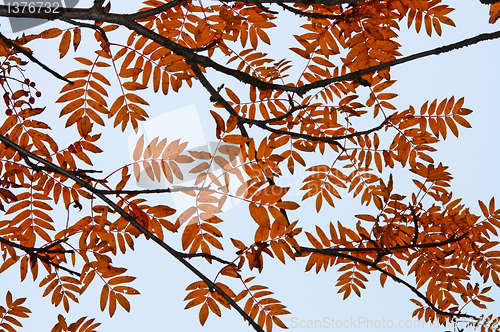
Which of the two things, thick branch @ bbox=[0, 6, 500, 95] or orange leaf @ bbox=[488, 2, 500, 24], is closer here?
thick branch @ bbox=[0, 6, 500, 95]

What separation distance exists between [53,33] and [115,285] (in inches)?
33.2

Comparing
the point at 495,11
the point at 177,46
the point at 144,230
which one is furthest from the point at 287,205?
the point at 495,11

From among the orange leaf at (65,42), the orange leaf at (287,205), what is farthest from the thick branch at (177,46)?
the orange leaf at (287,205)

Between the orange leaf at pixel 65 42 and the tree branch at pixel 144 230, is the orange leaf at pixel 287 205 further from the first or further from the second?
the orange leaf at pixel 65 42

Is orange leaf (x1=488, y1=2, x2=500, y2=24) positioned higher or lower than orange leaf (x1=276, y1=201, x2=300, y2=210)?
higher

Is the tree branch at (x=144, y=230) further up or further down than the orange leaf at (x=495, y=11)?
further down

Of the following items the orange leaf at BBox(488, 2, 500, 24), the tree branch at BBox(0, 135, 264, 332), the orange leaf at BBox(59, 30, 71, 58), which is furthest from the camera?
the orange leaf at BBox(59, 30, 71, 58)

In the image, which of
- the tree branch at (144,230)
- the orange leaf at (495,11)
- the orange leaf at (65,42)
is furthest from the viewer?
the orange leaf at (65,42)

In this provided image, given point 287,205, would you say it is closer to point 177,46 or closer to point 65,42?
point 177,46

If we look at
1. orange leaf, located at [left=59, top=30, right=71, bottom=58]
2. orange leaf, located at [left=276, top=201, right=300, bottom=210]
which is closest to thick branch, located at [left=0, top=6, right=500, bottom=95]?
orange leaf, located at [left=59, top=30, right=71, bottom=58]

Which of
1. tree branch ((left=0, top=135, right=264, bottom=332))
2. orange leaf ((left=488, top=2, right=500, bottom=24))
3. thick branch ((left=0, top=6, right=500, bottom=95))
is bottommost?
tree branch ((left=0, top=135, right=264, bottom=332))

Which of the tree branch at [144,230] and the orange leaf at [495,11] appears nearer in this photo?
the tree branch at [144,230]

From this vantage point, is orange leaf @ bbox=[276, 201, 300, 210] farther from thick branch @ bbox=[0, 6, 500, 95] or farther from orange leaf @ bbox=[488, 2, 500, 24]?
→ orange leaf @ bbox=[488, 2, 500, 24]

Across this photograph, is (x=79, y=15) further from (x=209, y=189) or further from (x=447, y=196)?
(x=447, y=196)
